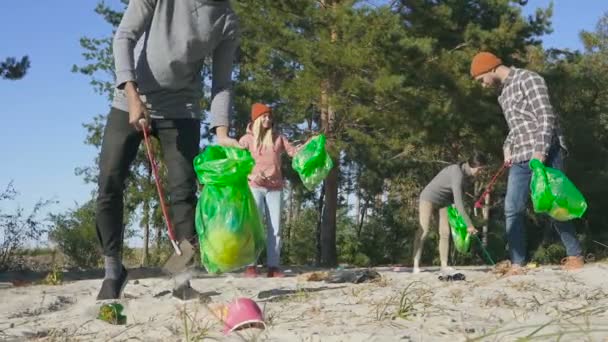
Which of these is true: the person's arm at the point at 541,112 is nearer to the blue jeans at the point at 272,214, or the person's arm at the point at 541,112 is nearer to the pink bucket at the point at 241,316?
the blue jeans at the point at 272,214

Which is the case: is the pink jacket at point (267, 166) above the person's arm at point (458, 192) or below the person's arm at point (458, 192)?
above

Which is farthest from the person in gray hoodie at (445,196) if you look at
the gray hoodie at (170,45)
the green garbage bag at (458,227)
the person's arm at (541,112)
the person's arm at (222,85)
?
the gray hoodie at (170,45)

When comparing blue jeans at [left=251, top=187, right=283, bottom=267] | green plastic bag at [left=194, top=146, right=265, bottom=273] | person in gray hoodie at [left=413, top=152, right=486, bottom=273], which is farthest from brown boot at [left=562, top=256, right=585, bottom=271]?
green plastic bag at [left=194, top=146, right=265, bottom=273]

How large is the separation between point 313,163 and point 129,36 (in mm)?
2150

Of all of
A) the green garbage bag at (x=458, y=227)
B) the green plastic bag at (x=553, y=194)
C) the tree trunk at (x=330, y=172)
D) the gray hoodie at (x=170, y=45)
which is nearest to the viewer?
the gray hoodie at (x=170, y=45)

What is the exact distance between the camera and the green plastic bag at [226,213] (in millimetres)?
3600

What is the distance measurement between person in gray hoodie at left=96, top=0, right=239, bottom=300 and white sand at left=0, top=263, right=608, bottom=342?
38cm

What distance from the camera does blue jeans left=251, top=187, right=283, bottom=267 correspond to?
6613 millimetres

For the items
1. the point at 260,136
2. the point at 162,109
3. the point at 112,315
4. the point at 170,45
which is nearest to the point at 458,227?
the point at 260,136

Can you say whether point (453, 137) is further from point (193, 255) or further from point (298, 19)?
point (193, 255)

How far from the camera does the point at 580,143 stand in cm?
2394

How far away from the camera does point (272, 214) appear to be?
261 inches

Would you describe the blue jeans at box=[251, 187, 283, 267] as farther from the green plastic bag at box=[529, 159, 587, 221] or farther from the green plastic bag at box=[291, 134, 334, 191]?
the green plastic bag at box=[529, 159, 587, 221]

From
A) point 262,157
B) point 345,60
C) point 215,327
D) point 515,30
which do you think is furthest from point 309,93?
point 215,327
